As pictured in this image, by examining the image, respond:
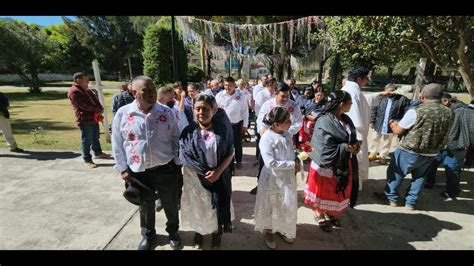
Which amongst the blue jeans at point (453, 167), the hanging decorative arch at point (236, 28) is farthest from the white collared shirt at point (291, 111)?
the hanging decorative arch at point (236, 28)

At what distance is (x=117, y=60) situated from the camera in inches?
1559

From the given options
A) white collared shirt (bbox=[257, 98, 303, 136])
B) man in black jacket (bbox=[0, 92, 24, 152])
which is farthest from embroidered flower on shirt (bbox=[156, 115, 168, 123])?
man in black jacket (bbox=[0, 92, 24, 152])

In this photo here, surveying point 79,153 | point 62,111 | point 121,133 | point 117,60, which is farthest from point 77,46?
point 121,133

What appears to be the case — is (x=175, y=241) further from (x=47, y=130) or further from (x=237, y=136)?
(x=47, y=130)

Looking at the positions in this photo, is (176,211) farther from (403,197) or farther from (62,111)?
(62,111)

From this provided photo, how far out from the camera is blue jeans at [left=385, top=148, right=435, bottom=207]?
3.89 metres

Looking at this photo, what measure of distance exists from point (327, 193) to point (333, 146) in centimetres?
66

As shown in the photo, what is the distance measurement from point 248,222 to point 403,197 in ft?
9.10

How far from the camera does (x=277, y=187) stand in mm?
3004

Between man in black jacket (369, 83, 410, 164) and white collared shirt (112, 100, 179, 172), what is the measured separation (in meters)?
4.86

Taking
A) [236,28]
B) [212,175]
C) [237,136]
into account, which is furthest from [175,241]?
[236,28]

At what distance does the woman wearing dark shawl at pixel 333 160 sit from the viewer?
319 centimetres

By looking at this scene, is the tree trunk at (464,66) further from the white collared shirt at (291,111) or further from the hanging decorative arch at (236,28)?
the hanging decorative arch at (236,28)
